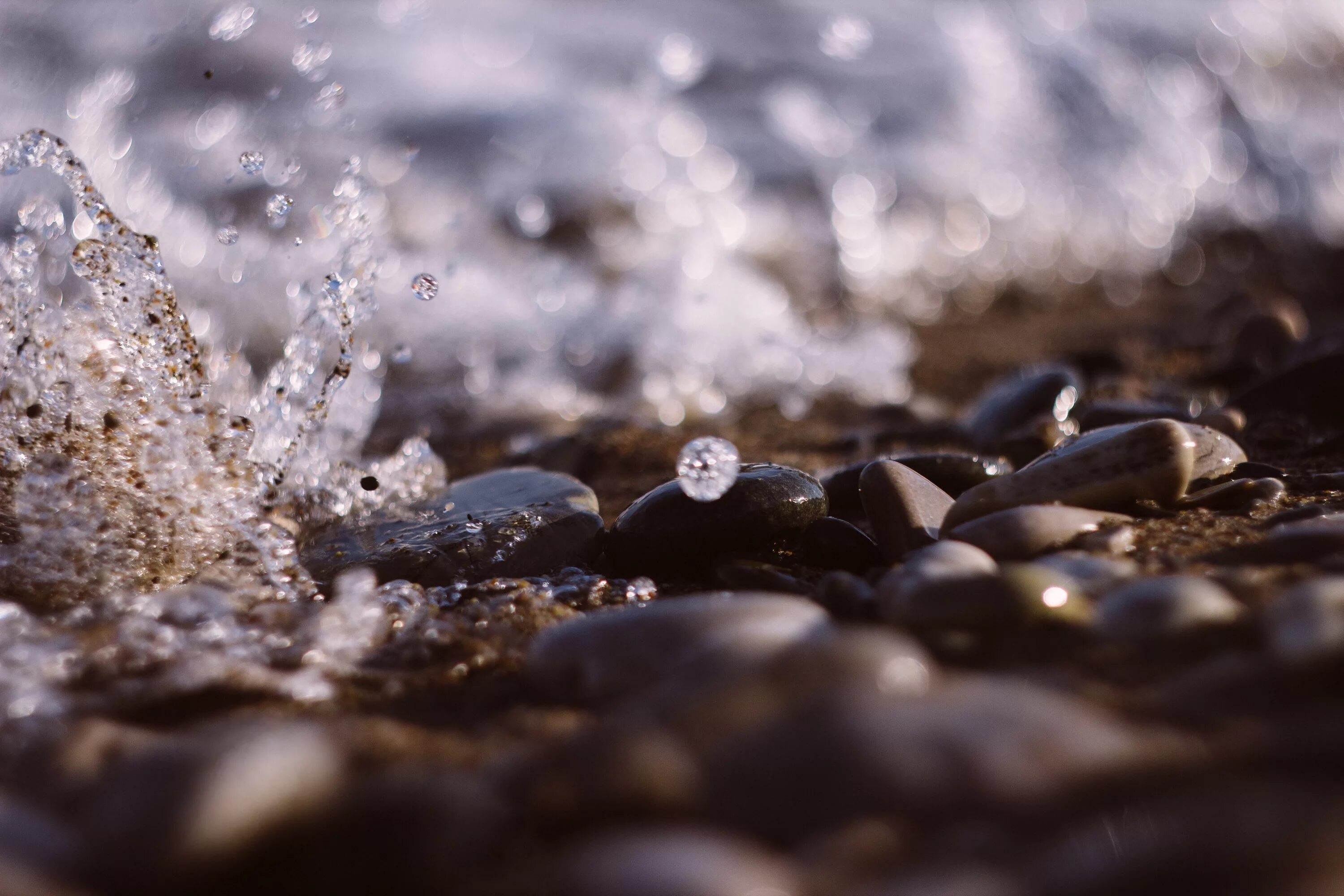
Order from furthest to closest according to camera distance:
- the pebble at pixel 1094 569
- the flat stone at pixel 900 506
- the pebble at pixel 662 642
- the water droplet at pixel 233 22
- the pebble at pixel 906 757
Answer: the water droplet at pixel 233 22 < the flat stone at pixel 900 506 < the pebble at pixel 1094 569 < the pebble at pixel 662 642 < the pebble at pixel 906 757

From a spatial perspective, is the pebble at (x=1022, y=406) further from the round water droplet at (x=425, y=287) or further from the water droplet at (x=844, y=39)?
the water droplet at (x=844, y=39)

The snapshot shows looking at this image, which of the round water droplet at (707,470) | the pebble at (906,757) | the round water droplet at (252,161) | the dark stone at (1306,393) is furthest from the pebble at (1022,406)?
the round water droplet at (252,161)

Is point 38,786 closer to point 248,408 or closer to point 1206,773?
point 1206,773

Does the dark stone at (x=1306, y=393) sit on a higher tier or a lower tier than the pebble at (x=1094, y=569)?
higher

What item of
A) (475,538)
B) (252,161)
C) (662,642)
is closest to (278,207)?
(252,161)

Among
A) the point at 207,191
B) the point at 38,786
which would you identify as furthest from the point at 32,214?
the point at 207,191

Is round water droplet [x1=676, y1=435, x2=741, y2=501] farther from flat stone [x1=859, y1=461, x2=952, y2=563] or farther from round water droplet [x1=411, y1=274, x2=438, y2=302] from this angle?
round water droplet [x1=411, y1=274, x2=438, y2=302]
